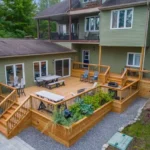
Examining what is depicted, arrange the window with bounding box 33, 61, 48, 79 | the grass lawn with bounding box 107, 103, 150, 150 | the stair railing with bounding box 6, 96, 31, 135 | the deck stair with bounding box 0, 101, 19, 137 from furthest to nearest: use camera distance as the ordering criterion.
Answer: the window with bounding box 33, 61, 48, 79 → the deck stair with bounding box 0, 101, 19, 137 → the stair railing with bounding box 6, 96, 31, 135 → the grass lawn with bounding box 107, 103, 150, 150


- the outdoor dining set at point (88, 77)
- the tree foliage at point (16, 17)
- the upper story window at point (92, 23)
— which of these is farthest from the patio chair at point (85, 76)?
the tree foliage at point (16, 17)

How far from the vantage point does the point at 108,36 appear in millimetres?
12016

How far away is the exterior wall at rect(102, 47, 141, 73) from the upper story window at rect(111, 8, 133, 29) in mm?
2351

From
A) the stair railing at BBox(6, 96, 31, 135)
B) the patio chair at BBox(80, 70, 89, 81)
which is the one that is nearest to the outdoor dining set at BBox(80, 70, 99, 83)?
the patio chair at BBox(80, 70, 89, 81)

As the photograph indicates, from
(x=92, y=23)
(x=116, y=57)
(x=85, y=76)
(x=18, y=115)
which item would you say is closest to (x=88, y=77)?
(x=85, y=76)

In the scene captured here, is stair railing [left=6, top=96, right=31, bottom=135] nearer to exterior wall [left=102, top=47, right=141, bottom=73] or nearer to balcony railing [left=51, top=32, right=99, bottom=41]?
exterior wall [left=102, top=47, right=141, bottom=73]

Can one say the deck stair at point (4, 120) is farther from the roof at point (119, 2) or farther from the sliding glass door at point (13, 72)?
the roof at point (119, 2)

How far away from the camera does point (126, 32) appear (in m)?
11.0

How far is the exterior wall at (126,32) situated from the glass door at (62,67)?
12.3ft

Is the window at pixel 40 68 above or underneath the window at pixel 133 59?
underneath

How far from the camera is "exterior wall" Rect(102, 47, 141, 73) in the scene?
43.2ft

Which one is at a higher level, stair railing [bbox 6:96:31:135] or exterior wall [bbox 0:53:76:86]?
exterior wall [bbox 0:53:76:86]

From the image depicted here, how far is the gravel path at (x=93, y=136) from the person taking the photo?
6227 millimetres

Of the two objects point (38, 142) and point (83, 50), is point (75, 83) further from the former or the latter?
point (38, 142)
